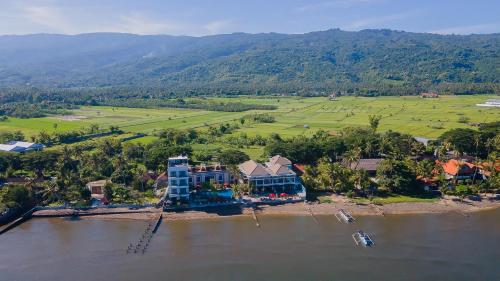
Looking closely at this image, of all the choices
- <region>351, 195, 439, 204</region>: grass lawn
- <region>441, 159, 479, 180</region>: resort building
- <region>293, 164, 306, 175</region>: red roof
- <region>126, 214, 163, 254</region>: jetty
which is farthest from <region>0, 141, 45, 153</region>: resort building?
<region>441, 159, 479, 180</region>: resort building

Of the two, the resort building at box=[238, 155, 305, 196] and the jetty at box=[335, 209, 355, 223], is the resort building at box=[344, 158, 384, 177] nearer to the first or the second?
the resort building at box=[238, 155, 305, 196]

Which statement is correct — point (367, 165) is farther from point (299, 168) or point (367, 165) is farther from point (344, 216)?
point (344, 216)

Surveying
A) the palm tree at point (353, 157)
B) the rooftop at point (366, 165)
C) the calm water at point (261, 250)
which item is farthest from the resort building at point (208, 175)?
the rooftop at point (366, 165)

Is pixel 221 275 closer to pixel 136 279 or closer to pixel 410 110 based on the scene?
pixel 136 279

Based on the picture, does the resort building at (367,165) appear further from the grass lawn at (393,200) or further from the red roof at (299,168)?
the grass lawn at (393,200)

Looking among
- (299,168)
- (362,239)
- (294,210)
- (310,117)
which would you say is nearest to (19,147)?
(299,168)
